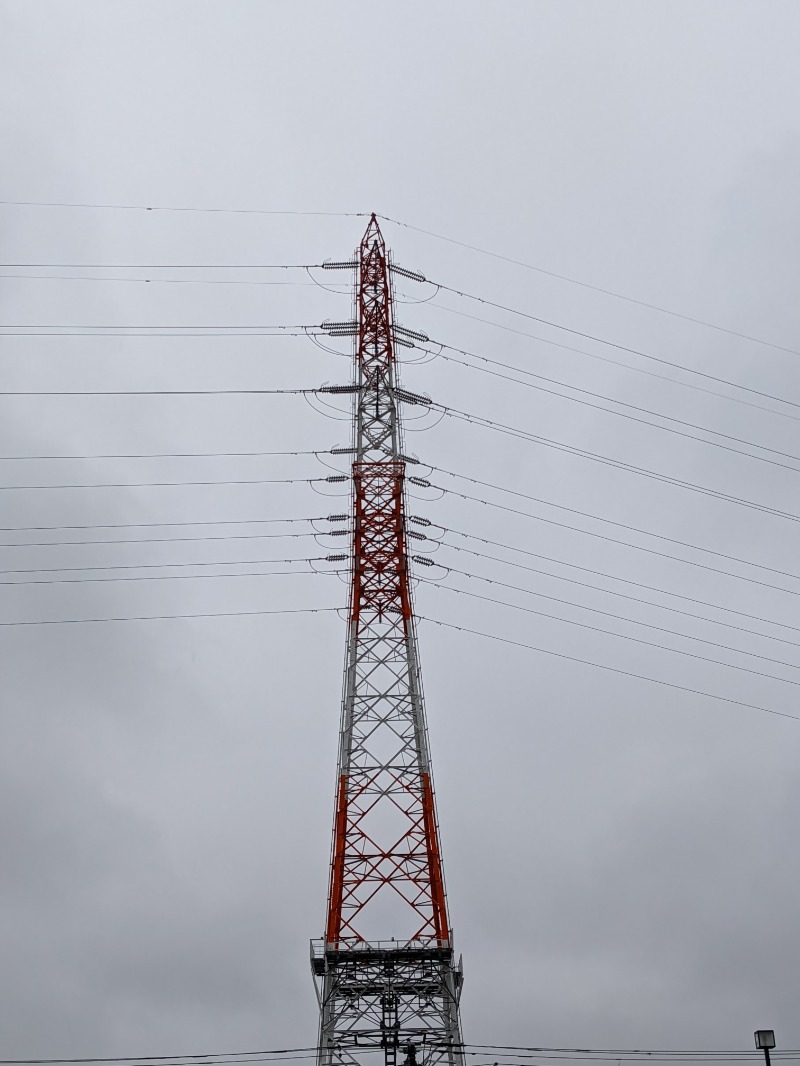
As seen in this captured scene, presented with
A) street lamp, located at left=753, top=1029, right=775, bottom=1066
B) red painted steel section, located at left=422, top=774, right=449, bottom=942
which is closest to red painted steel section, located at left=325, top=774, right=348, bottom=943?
red painted steel section, located at left=422, top=774, right=449, bottom=942

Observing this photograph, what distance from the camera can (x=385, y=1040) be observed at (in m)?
53.5

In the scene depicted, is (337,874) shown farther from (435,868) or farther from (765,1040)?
(765,1040)

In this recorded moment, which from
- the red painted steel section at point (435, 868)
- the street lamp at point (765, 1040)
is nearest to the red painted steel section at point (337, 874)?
the red painted steel section at point (435, 868)

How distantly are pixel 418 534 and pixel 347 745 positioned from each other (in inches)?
374

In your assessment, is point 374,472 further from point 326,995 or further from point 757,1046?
point 757,1046

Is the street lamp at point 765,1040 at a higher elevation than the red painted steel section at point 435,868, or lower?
lower

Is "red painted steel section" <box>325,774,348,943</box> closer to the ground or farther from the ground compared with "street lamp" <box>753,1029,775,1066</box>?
farther from the ground

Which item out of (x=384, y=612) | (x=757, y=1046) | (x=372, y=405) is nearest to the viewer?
(x=757, y=1046)

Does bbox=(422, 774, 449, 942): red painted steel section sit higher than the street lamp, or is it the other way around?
bbox=(422, 774, 449, 942): red painted steel section

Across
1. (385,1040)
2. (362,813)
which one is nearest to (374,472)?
(362,813)

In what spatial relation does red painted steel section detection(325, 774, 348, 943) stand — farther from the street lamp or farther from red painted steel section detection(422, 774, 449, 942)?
the street lamp

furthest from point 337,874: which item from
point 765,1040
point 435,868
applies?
point 765,1040

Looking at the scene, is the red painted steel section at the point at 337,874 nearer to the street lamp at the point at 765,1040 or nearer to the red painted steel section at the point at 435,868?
the red painted steel section at the point at 435,868

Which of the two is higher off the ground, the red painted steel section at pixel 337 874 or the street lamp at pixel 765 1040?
the red painted steel section at pixel 337 874
